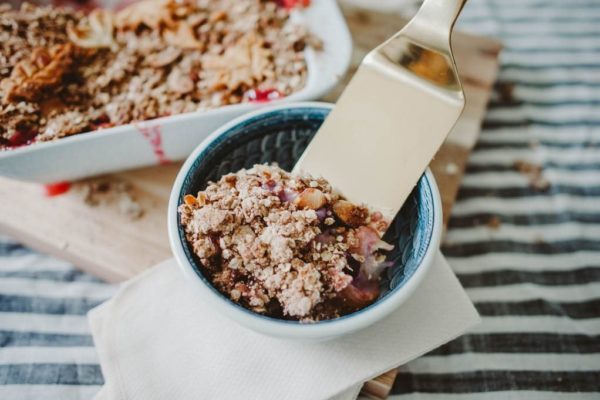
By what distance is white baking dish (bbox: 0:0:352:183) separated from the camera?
0.86m

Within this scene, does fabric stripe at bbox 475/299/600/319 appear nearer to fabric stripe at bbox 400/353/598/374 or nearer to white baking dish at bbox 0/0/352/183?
fabric stripe at bbox 400/353/598/374

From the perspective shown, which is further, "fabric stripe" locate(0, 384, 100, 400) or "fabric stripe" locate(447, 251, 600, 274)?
"fabric stripe" locate(447, 251, 600, 274)

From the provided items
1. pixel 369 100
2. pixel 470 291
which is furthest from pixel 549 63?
pixel 369 100

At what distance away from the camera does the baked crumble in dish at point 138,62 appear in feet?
2.94

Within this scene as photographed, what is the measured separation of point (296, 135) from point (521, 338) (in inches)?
23.1

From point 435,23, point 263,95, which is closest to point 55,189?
point 263,95

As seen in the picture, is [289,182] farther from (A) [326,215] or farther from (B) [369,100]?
(B) [369,100]

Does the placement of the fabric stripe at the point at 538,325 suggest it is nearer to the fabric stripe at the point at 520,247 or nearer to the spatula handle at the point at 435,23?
the fabric stripe at the point at 520,247

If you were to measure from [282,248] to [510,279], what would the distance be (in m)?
0.61

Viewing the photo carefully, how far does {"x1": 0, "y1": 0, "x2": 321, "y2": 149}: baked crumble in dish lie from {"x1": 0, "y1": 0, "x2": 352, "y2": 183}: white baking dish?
0.03 m

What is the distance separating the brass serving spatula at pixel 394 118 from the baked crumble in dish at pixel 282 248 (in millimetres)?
71

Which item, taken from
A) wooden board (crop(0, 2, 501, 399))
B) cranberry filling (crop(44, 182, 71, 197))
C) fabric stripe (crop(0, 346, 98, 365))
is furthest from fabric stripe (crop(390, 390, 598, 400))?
cranberry filling (crop(44, 182, 71, 197))

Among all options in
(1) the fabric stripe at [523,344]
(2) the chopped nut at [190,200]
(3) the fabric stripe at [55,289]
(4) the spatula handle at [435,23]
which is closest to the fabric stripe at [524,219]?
(1) the fabric stripe at [523,344]

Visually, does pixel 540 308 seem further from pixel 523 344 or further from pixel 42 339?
pixel 42 339
